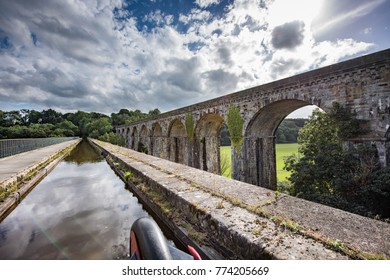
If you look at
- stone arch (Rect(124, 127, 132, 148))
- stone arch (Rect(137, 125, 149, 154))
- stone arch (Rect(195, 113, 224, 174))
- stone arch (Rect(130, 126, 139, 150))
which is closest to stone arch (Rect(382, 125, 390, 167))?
stone arch (Rect(195, 113, 224, 174))

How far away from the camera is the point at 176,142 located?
16469 millimetres

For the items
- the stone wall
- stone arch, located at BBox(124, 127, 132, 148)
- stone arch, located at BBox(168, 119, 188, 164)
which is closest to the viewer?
the stone wall

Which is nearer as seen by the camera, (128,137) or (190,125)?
(190,125)

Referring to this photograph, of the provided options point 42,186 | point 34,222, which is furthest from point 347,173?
point 42,186

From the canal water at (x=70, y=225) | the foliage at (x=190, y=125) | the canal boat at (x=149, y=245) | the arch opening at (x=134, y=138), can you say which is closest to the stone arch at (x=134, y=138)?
the arch opening at (x=134, y=138)

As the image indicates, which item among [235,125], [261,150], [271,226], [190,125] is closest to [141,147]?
[190,125]

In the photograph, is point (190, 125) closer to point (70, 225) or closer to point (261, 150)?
point (261, 150)

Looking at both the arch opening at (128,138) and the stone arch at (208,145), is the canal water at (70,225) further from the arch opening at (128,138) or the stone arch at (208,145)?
the arch opening at (128,138)

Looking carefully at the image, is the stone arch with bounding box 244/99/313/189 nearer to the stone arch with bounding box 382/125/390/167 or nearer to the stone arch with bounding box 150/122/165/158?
the stone arch with bounding box 382/125/390/167

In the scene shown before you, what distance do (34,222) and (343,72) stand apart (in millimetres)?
7688

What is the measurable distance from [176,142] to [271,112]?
9.28 m

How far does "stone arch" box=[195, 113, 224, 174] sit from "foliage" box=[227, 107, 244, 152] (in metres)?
3.33

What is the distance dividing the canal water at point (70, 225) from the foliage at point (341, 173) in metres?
4.86

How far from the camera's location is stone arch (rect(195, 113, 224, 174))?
43.4 feet
